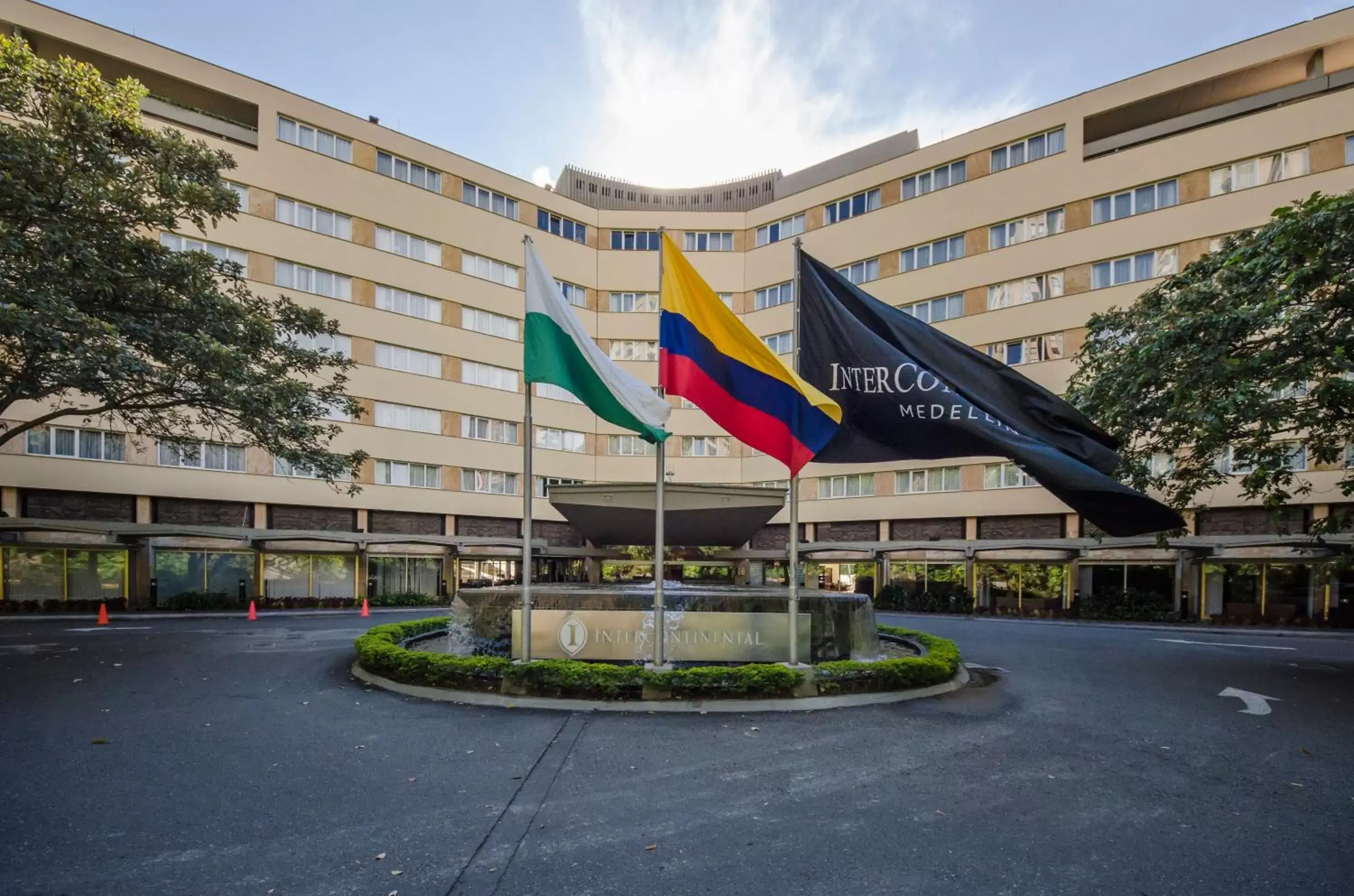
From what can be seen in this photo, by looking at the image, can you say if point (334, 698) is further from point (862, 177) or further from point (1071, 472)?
point (862, 177)

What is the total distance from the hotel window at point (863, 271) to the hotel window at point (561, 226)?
15153 mm

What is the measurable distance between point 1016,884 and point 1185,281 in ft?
44.7

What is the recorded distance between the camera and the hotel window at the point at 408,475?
3291cm

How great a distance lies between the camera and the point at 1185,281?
45.4ft

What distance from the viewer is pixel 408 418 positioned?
3381 centimetres

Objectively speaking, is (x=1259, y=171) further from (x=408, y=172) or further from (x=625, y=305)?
(x=408, y=172)

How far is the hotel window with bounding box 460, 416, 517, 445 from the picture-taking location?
117ft

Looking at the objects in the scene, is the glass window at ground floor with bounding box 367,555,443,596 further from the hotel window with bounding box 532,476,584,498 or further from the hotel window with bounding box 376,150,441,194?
the hotel window with bounding box 376,150,441,194

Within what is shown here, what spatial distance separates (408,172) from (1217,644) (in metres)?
37.9

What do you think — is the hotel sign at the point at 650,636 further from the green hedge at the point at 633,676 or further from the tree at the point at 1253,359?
the tree at the point at 1253,359

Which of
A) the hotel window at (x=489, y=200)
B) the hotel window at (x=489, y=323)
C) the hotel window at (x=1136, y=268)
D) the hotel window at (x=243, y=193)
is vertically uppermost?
the hotel window at (x=489, y=200)

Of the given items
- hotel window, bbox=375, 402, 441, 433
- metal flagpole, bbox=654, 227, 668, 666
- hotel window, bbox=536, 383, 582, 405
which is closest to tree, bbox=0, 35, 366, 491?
metal flagpole, bbox=654, 227, 668, 666

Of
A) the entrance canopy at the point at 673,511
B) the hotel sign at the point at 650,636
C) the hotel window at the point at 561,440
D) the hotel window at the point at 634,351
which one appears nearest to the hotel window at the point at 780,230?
the hotel window at the point at 634,351

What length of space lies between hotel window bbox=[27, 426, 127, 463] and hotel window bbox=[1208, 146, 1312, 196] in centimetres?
4347
